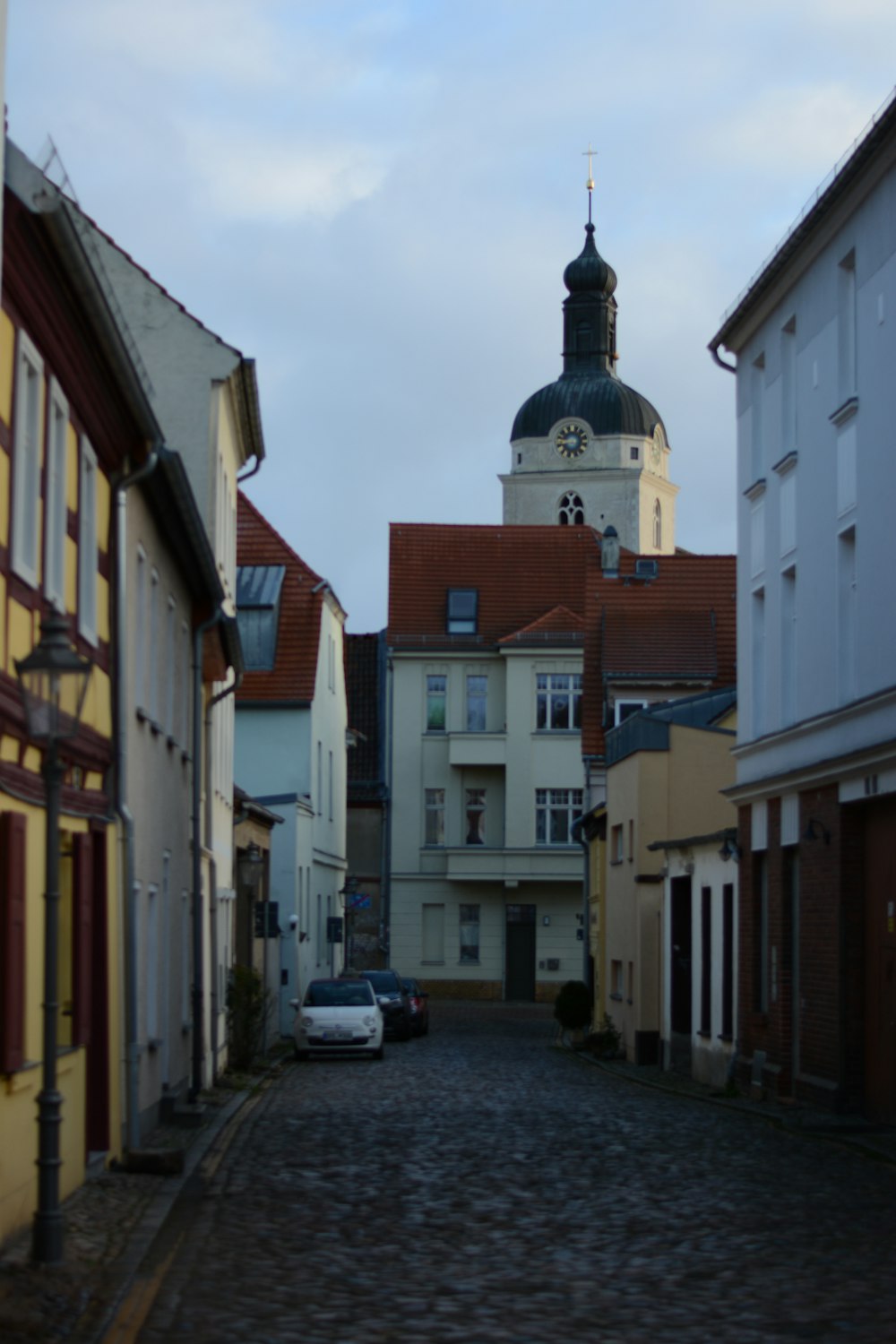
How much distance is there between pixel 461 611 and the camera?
66.5 m

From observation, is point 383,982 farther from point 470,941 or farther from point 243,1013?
point 470,941

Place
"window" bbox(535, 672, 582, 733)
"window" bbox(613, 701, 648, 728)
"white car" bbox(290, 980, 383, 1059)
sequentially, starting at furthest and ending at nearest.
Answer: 1. "window" bbox(535, 672, 582, 733)
2. "window" bbox(613, 701, 648, 728)
3. "white car" bbox(290, 980, 383, 1059)

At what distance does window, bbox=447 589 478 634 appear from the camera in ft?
217

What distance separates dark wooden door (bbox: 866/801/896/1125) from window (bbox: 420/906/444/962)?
4382 cm

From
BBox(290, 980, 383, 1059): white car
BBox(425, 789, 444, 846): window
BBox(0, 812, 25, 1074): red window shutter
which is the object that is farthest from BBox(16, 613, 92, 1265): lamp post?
BBox(425, 789, 444, 846): window

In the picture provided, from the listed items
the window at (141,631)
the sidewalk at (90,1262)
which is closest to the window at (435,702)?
the window at (141,631)

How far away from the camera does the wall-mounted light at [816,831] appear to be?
878 inches

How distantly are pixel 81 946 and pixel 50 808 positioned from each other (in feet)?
13.5

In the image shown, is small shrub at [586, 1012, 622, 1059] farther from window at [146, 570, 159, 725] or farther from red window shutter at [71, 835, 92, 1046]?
red window shutter at [71, 835, 92, 1046]

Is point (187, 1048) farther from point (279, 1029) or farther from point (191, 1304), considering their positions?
point (279, 1029)

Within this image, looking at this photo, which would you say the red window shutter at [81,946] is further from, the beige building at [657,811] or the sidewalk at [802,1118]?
the beige building at [657,811]

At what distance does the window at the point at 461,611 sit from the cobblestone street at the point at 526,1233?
4363cm

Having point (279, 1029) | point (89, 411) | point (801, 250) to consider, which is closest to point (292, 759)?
point (279, 1029)

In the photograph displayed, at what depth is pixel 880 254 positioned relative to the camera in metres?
20.9
